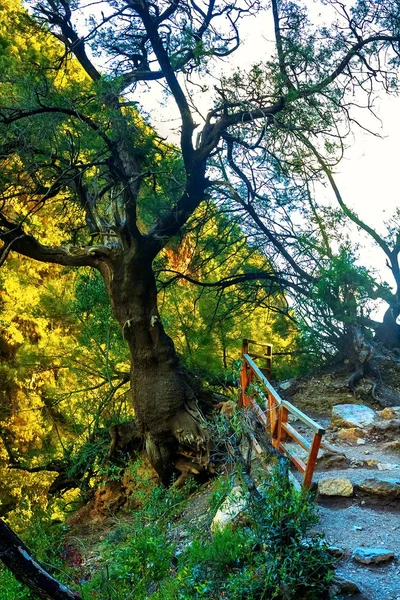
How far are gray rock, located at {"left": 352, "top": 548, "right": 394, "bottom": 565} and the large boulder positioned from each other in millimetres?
4124

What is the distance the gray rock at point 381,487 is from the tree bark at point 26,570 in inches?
123

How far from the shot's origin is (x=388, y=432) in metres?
7.64

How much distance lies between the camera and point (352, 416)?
848 cm

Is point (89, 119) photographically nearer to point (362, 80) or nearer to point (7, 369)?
point (362, 80)

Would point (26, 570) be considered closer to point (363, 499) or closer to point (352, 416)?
point (363, 499)

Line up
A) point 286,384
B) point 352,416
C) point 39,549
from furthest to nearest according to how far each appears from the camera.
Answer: point 286,384, point 352,416, point 39,549

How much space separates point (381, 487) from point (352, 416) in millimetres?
3247

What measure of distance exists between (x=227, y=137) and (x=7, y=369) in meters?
10.5

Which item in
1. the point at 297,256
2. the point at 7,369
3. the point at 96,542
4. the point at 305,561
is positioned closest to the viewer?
the point at 305,561

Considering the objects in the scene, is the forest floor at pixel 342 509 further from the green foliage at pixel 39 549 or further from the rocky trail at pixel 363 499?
the green foliage at pixel 39 549

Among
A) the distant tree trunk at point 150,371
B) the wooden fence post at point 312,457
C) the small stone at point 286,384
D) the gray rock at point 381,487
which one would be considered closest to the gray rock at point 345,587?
the wooden fence post at point 312,457

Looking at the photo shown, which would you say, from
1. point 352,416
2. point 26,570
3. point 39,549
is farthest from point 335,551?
point 39,549

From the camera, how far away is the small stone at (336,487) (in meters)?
5.29

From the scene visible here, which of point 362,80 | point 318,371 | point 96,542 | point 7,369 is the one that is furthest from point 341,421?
point 7,369
